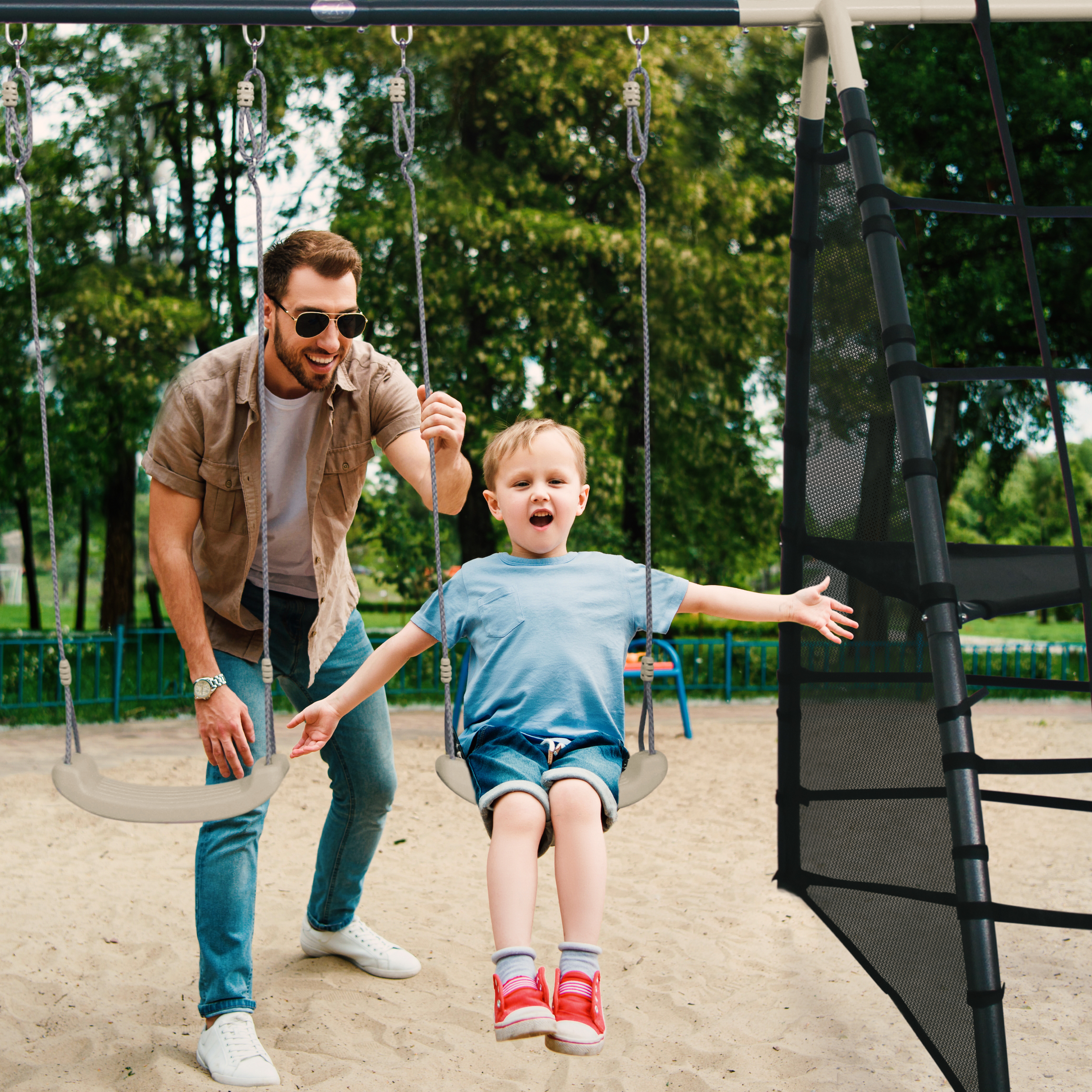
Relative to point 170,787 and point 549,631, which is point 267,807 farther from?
point 549,631

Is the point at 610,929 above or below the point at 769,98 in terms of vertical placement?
below

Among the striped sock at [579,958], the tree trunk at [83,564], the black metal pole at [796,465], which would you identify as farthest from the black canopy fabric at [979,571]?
the tree trunk at [83,564]

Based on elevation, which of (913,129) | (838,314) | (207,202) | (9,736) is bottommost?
(9,736)

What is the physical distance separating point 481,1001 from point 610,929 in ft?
2.93

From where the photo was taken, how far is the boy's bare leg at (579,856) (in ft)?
7.33

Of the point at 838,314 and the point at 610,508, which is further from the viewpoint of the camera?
the point at 610,508

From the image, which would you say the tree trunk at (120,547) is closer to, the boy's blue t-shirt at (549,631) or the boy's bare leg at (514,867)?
the boy's blue t-shirt at (549,631)

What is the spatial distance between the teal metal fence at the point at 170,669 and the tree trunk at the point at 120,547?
1.26ft

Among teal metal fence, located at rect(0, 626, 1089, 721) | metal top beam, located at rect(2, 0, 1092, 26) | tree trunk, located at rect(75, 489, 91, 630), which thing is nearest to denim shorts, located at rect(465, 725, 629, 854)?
metal top beam, located at rect(2, 0, 1092, 26)

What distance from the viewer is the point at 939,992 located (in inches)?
104

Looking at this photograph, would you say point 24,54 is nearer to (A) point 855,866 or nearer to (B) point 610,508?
(B) point 610,508

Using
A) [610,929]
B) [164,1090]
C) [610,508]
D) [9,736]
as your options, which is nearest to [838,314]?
[610,929]

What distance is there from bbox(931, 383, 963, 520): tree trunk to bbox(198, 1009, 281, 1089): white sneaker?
11.6m

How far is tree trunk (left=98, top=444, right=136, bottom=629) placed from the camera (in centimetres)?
1281
